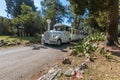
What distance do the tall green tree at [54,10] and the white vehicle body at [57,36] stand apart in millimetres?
15590

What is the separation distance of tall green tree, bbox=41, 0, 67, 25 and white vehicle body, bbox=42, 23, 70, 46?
1559 centimetres

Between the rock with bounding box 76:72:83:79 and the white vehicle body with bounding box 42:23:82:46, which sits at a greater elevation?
the white vehicle body with bounding box 42:23:82:46

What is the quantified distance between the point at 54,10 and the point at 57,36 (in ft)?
62.3

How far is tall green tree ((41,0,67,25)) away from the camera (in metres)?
36.8

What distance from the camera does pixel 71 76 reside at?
6.31 m

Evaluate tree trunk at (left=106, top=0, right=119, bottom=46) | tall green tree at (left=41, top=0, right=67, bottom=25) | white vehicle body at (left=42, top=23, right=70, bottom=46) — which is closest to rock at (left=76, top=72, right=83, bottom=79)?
tree trunk at (left=106, top=0, right=119, bottom=46)

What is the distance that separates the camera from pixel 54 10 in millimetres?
37062

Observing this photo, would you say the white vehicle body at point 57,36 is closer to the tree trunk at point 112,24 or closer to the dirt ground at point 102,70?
the tree trunk at point 112,24

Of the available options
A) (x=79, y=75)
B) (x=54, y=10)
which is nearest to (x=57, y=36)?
(x=79, y=75)

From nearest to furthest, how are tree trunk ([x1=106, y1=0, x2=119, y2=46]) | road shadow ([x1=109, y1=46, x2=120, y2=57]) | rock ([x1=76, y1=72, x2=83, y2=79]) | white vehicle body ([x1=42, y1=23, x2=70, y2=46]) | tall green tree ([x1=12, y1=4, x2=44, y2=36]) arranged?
rock ([x1=76, y1=72, x2=83, y2=79])
road shadow ([x1=109, y1=46, x2=120, y2=57])
tree trunk ([x1=106, y1=0, x2=119, y2=46])
white vehicle body ([x1=42, y1=23, x2=70, y2=46])
tall green tree ([x1=12, y1=4, x2=44, y2=36])

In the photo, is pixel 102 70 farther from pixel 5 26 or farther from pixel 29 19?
pixel 5 26

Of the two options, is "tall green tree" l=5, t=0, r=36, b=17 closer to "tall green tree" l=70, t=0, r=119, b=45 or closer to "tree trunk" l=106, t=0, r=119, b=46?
"tall green tree" l=70, t=0, r=119, b=45

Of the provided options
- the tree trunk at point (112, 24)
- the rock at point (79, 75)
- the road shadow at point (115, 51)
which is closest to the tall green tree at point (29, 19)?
the tree trunk at point (112, 24)

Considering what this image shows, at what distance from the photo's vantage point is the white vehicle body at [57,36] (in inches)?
718
